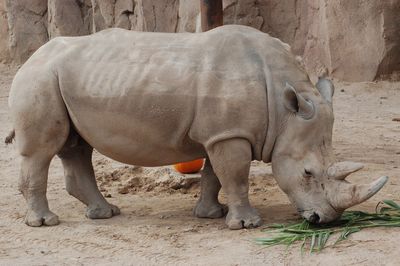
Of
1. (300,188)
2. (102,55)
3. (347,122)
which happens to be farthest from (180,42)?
(347,122)

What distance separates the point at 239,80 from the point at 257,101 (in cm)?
19

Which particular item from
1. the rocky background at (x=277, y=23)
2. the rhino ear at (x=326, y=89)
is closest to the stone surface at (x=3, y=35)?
the rocky background at (x=277, y=23)

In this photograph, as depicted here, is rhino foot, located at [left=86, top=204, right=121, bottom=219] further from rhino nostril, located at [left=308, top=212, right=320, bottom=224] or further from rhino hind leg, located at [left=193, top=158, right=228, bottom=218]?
rhino nostril, located at [left=308, top=212, right=320, bottom=224]

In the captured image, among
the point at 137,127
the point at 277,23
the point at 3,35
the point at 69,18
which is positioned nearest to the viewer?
the point at 137,127

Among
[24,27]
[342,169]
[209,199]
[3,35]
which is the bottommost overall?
[3,35]

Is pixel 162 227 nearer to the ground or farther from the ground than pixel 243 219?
nearer to the ground

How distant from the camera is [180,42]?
235 inches

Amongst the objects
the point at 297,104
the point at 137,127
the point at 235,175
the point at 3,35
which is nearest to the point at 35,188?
Answer: the point at 137,127

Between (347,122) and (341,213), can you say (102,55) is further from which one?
(347,122)

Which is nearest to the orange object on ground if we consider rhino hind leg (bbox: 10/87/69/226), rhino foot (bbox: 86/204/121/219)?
rhino foot (bbox: 86/204/121/219)

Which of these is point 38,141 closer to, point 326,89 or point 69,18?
point 326,89

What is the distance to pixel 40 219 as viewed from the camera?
6.07 m

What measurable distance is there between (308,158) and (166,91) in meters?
1.08

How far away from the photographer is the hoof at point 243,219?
573 cm
